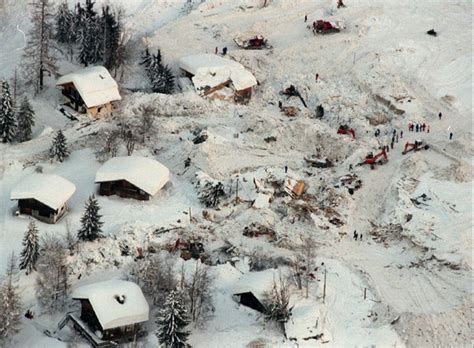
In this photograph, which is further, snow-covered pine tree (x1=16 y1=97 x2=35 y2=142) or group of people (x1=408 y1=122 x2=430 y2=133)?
group of people (x1=408 y1=122 x2=430 y2=133)

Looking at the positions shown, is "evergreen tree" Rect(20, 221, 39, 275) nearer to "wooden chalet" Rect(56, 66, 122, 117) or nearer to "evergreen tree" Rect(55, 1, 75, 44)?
"wooden chalet" Rect(56, 66, 122, 117)

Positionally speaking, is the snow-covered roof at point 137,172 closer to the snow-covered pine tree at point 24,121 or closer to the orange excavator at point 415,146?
the snow-covered pine tree at point 24,121

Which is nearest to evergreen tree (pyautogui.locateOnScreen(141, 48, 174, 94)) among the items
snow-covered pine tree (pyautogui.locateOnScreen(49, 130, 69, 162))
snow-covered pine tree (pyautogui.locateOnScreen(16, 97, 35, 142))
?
snow-covered pine tree (pyautogui.locateOnScreen(16, 97, 35, 142))

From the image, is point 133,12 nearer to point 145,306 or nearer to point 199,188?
point 199,188

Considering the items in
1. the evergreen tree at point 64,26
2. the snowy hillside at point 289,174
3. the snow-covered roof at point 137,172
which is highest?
the evergreen tree at point 64,26

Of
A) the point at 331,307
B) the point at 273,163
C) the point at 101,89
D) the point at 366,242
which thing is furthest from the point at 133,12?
the point at 331,307

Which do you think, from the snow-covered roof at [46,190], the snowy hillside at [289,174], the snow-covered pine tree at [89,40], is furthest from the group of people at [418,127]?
the snow-covered roof at [46,190]
